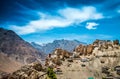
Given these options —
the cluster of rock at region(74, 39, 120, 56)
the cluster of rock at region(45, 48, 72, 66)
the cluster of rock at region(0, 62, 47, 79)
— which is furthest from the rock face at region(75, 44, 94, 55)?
the cluster of rock at region(0, 62, 47, 79)

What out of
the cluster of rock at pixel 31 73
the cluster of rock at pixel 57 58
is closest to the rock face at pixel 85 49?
the cluster of rock at pixel 57 58

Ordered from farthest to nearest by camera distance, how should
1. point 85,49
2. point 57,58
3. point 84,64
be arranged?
point 85,49
point 57,58
point 84,64

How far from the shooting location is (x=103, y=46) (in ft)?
447

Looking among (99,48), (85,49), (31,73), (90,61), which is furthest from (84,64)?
(31,73)

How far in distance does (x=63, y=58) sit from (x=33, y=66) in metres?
21.8

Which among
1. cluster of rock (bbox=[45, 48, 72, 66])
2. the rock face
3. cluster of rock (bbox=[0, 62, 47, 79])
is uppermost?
the rock face

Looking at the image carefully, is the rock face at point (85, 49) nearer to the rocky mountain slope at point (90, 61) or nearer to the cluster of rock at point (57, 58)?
the rocky mountain slope at point (90, 61)

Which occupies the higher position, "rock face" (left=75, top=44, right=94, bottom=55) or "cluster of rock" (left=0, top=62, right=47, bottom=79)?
"rock face" (left=75, top=44, right=94, bottom=55)

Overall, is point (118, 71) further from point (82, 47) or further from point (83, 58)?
point (82, 47)

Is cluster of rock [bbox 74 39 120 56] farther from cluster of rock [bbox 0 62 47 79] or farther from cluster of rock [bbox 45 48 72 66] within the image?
cluster of rock [bbox 0 62 47 79]

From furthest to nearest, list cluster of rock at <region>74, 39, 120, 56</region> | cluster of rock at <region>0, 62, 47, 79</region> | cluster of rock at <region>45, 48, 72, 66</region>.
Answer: cluster of rock at <region>74, 39, 120, 56</region>
cluster of rock at <region>45, 48, 72, 66</region>
cluster of rock at <region>0, 62, 47, 79</region>

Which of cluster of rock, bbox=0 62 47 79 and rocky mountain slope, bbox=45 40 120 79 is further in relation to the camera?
rocky mountain slope, bbox=45 40 120 79

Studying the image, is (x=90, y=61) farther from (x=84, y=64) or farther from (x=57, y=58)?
(x=57, y=58)

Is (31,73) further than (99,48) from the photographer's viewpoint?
No
